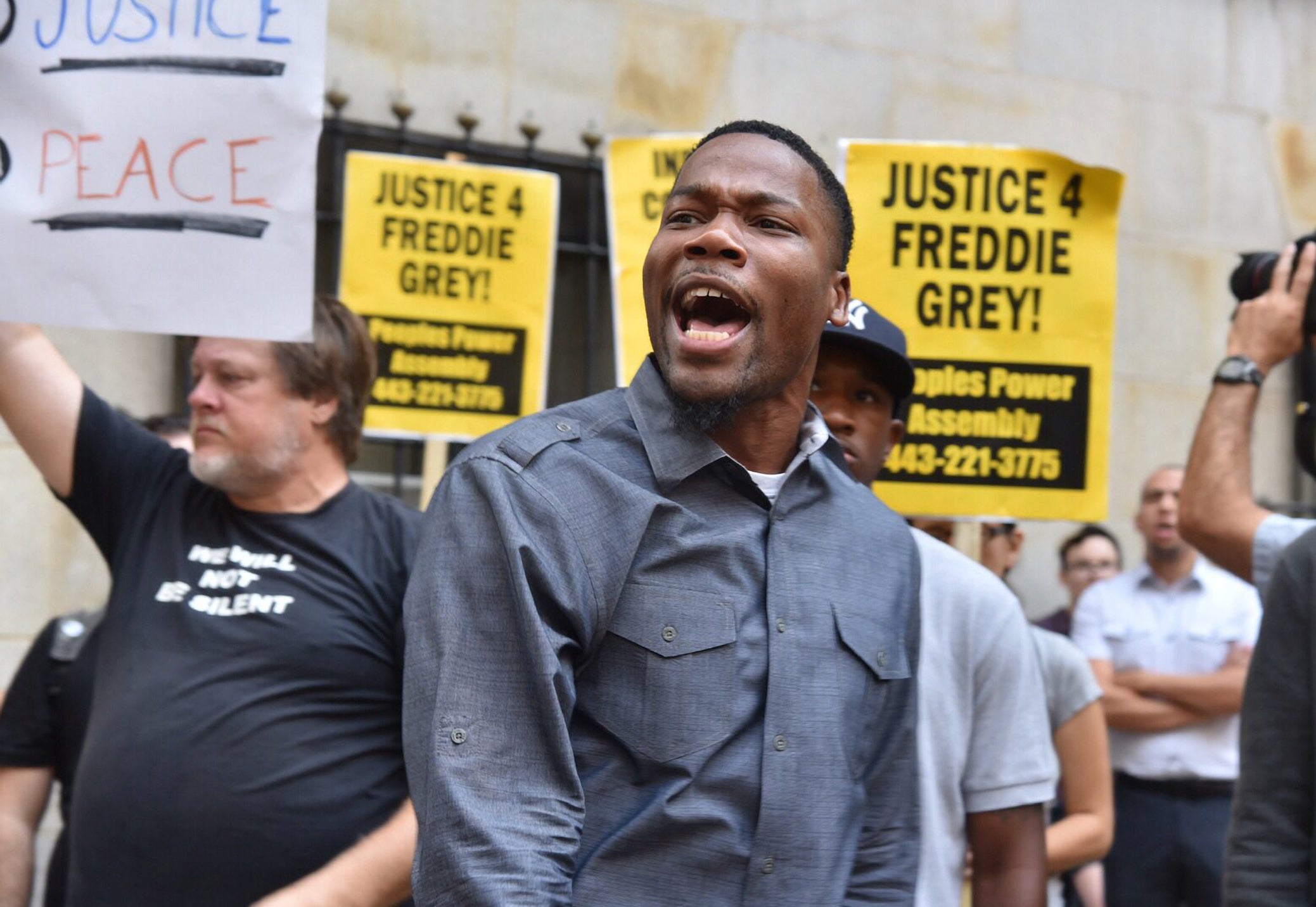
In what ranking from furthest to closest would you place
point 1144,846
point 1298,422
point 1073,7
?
point 1073,7 < point 1144,846 < point 1298,422

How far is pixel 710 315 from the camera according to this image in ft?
6.64

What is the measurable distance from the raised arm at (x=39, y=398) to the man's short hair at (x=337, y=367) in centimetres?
41

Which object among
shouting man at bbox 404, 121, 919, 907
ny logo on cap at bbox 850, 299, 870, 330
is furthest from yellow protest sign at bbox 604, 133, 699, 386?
shouting man at bbox 404, 121, 919, 907

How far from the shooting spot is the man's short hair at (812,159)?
204cm

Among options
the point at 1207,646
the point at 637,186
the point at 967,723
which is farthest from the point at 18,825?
the point at 1207,646

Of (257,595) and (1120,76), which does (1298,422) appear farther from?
(1120,76)

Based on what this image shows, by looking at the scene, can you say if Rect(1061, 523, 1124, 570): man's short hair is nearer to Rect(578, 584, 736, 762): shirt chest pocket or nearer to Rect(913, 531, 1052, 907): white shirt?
Rect(913, 531, 1052, 907): white shirt

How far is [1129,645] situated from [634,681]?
15.1 ft

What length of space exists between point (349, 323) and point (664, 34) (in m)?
4.41

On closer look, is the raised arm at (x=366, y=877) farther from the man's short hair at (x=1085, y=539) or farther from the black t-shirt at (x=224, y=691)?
the man's short hair at (x=1085, y=539)

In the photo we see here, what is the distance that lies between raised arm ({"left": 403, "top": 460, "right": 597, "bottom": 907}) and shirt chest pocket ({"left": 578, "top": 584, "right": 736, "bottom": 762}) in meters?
0.05

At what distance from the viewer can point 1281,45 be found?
28.2ft

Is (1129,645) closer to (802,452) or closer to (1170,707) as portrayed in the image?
(1170,707)

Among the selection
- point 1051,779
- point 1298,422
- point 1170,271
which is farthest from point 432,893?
point 1170,271
